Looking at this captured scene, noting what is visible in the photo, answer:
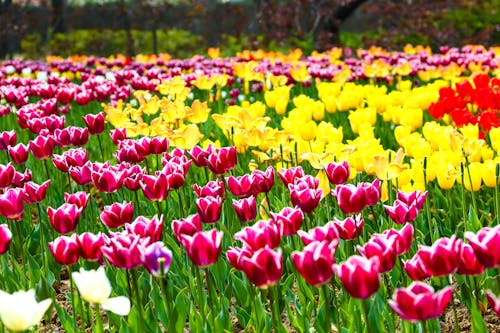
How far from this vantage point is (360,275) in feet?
5.98

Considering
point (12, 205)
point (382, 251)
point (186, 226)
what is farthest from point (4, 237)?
point (382, 251)

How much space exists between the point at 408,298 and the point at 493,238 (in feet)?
1.14

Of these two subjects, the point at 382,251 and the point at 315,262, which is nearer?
the point at 315,262

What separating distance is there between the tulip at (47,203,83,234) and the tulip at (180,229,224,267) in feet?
2.65

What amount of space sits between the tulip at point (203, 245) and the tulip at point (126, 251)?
0.15 metres

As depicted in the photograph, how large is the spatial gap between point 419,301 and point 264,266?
455 mm

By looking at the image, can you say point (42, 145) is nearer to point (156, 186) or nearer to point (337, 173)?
point (156, 186)

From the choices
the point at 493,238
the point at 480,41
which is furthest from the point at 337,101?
the point at 480,41

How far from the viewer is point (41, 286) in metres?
2.76

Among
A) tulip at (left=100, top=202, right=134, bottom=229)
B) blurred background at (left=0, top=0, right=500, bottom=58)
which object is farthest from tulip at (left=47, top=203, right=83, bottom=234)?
blurred background at (left=0, top=0, right=500, bottom=58)

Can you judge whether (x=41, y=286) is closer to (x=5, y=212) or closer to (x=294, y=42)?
(x=5, y=212)

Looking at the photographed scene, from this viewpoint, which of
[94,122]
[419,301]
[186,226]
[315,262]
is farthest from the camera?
[94,122]

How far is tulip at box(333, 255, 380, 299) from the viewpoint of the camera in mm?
1820

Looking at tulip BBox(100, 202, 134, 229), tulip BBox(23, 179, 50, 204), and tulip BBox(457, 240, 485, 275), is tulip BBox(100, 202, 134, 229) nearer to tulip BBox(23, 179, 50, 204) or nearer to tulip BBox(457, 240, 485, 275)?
tulip BBox(23, 179, 50, 204)
